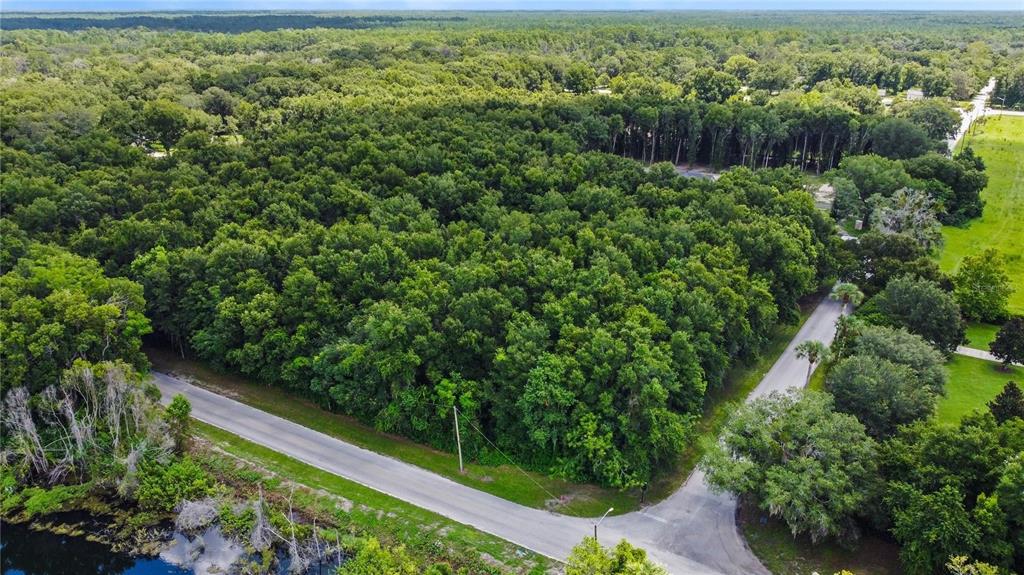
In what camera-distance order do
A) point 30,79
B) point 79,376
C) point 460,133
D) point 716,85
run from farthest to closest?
point 716,85
point 30,79
point 460,133
point 79,376

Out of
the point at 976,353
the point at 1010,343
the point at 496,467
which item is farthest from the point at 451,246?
the point at 976,353

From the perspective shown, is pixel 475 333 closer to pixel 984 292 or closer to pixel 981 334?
pixel 981 334

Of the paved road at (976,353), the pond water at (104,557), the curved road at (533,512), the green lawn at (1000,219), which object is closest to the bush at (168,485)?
the pond water at (104,557)

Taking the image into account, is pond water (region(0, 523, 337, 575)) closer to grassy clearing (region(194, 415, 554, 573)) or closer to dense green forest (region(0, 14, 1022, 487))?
grassy clearing (region(194, 415, 554, 573))

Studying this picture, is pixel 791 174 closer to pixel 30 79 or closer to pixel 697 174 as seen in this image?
pixel 697 174

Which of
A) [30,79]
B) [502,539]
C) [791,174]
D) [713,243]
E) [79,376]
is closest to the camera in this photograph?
[502,539]

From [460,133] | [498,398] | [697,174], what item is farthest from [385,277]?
[697,174]

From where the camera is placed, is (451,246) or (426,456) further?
(451,246)

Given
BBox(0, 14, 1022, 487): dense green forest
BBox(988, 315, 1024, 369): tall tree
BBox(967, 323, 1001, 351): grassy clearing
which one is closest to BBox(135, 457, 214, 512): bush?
BBox(0, 14, 1022, 487): dense green forest
